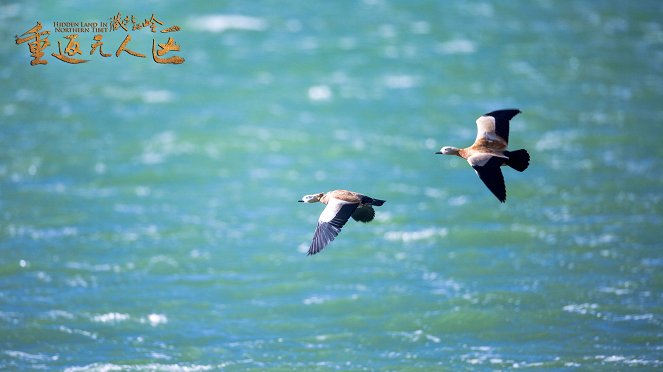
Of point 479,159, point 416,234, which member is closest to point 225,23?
point 416,234

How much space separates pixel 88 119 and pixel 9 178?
3241 millimetres

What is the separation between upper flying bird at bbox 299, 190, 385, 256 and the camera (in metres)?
10.7

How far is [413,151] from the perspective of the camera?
22.3m

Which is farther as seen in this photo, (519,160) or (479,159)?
(479,159)

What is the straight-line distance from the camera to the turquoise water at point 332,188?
1503cm

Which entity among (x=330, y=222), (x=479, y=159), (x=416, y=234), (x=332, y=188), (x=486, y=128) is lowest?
(x=330, y=222)

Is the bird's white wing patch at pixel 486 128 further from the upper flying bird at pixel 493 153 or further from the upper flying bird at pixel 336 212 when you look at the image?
the upper flying bird at pixel 336 212

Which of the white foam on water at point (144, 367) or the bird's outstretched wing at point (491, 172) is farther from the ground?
the bird's outstretched wing at point (491, 172)

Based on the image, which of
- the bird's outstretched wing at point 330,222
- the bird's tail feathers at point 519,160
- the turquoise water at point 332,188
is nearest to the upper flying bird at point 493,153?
the bird's tail feathers at point 519,160

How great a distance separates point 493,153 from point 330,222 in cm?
183

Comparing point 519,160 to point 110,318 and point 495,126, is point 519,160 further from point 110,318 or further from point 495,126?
point 110,318

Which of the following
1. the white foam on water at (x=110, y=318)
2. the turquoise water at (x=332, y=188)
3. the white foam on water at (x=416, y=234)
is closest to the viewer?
the turquoise water at (x=332, y=188)

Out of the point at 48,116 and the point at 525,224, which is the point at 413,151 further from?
the point at 48,116

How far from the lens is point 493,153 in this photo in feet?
36.3
